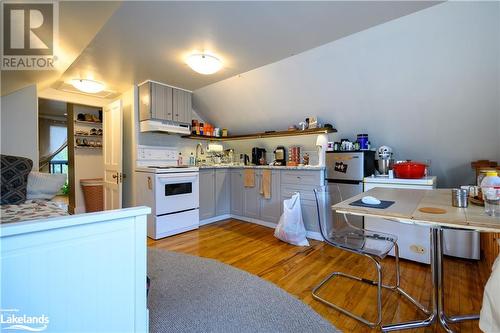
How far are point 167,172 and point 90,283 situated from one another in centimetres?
235

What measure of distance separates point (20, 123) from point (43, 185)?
4.55 ft

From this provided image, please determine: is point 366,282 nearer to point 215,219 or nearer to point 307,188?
point 307,188

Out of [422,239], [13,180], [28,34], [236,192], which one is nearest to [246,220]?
[236,192]

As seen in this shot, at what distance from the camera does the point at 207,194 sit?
3.83m

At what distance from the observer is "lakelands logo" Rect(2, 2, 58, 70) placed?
5.39 ft

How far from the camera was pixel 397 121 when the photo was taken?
285cm

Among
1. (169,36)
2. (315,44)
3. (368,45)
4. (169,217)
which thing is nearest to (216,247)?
(169,217)

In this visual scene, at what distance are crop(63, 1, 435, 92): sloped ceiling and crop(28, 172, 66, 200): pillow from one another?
1.39 metres

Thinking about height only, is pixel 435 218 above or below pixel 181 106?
below

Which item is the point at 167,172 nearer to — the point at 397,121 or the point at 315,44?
the point at 315,44

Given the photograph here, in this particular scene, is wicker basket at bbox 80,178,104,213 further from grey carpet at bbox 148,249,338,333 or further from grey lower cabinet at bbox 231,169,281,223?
grey carpet at bbox 148,249,338,333

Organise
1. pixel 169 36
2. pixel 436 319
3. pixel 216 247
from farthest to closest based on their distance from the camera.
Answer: pixel 216 247
pixel 169 36
pixel 436 319

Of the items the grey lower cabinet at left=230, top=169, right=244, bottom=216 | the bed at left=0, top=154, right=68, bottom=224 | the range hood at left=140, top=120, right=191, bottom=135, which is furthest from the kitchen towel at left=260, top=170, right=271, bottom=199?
the bed at left=0, top=154, right=68, bottom=224

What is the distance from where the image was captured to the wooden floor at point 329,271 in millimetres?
1624
